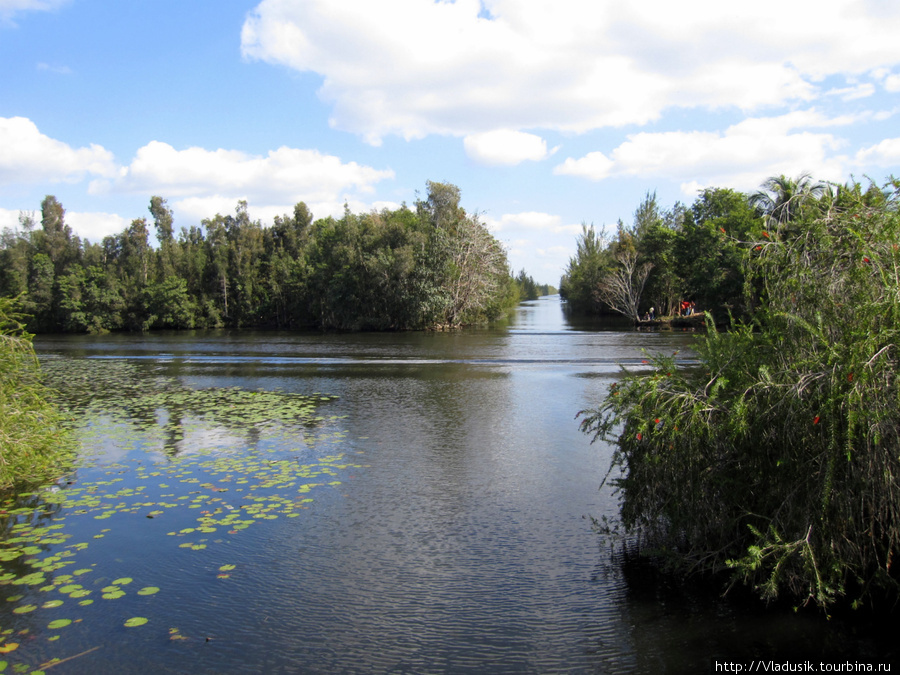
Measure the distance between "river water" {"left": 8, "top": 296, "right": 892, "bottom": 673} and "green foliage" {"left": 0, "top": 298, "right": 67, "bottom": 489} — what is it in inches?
28.8

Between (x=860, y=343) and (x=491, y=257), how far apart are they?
56370 mm

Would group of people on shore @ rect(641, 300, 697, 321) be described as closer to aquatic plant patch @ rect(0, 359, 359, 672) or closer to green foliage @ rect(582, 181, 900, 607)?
aquatic plant patch @ rect(0, 359, 359, 672)

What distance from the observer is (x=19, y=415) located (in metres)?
9.54

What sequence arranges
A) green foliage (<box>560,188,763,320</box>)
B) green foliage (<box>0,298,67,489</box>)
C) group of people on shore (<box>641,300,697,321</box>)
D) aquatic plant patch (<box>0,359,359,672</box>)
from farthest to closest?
group of people on shore (<box>641,300,697,321</box>)
green foliage (<box>560,188,763,320</box>)
green foliage (<box>0,298,67,489</box>)
aquatic plant patch (<box>0,359,359,672</box>)

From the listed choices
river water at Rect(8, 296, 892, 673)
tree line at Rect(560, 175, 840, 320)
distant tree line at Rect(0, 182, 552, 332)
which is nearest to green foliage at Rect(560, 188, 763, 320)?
tree line at Rect(560, 175, 840, 320)

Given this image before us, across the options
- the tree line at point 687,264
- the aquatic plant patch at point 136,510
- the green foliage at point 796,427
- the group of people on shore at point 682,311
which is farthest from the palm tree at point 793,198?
the group of people on shore at point 682,311

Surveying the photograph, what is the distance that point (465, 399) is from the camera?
19109 millimetres

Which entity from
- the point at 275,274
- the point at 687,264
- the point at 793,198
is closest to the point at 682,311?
the point at 687,264

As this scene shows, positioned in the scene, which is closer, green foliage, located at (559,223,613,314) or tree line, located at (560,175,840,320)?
tree line, located at (560,175,840,320)

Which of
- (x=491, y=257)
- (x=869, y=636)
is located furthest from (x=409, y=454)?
(x=491, y=257)

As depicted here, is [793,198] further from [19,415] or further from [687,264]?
[687,264]

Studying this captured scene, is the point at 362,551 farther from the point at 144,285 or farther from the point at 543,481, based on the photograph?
the point at 144,285

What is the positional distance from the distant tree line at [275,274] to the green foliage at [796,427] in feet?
169

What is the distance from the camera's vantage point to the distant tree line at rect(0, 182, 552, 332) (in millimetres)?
60500
